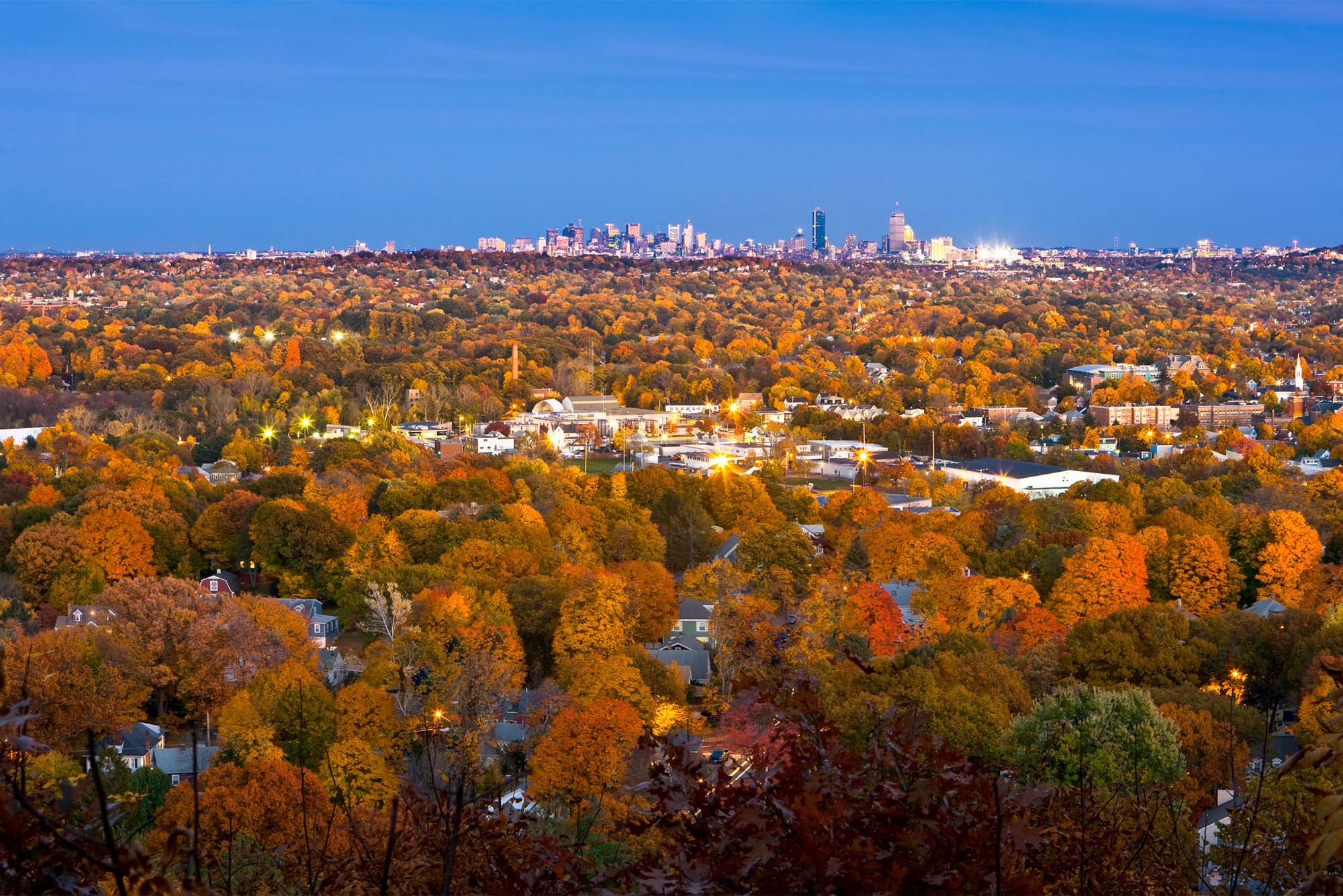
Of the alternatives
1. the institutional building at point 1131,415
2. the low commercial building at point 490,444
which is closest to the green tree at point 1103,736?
the low commercial building at point 490,444

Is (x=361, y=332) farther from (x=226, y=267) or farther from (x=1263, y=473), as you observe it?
(x=1263, y=473)

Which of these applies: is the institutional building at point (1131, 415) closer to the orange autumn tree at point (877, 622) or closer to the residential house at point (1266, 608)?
the residential house at point (1266, 608)

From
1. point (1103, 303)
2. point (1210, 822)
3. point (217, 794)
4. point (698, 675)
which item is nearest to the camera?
point (1210, 822)

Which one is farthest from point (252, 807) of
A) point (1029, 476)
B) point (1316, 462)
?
point (1316, 462)

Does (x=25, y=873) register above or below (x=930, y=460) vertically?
above

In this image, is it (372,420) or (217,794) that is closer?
(217,794)

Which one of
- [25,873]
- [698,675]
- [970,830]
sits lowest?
[698,675]

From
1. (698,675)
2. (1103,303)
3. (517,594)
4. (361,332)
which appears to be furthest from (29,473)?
(1103,303)
